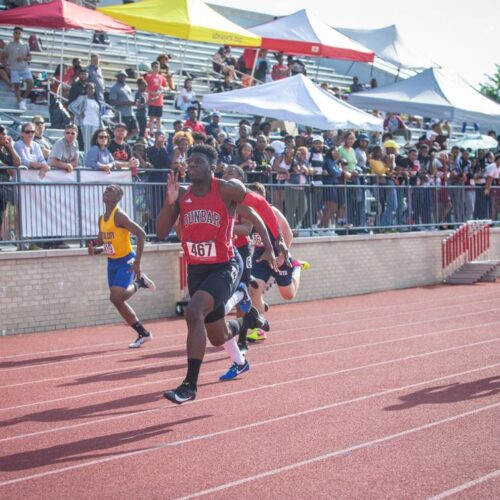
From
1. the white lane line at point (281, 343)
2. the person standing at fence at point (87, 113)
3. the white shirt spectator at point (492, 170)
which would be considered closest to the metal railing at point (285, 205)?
the white shirt spectator at point (492, 170)

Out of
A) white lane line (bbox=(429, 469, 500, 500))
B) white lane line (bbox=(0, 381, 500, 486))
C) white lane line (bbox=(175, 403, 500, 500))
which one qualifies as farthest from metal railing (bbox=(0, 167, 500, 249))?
white lane line (bbox=(429, 469, 500, 500))

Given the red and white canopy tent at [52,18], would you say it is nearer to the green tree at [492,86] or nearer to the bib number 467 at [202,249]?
the bib number 467 at [202,249]

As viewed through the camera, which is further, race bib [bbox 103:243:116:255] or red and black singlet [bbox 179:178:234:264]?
race bib [bbox 103:243:116:255]

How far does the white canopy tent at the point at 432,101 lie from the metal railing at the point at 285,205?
183 cm

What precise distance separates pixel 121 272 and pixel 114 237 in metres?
0.48

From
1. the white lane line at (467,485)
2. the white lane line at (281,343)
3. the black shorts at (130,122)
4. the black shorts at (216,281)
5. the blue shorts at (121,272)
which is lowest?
the white lane line at (281,343)

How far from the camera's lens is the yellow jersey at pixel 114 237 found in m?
13.1

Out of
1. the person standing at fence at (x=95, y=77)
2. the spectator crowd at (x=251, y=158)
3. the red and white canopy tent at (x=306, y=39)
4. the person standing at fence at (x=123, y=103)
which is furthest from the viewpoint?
the red and white canopy tent at (x=306, y=39)

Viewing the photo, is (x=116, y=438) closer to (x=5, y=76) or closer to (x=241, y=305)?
(x=241, y=305)

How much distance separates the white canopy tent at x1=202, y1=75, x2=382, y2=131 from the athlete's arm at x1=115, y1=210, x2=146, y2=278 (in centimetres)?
678

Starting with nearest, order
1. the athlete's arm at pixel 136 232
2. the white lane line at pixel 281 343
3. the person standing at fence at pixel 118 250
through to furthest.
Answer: the white lane line at pixel 281 343
the athlete's arm at pixel 136 232
the person standing at fence at pixel 118 250

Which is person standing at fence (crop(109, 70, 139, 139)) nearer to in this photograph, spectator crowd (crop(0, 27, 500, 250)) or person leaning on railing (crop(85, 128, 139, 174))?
spectator crowd (crop(0, 27, 500, 250))

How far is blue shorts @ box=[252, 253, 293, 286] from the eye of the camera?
42.7 feet

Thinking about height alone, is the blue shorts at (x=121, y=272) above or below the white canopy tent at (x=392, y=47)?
below
